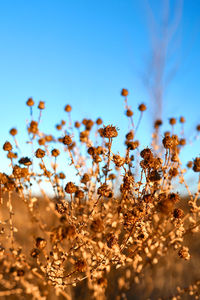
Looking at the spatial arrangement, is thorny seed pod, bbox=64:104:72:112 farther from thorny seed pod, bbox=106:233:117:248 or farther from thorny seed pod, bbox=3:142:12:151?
thorny seed pod, bbox=106:233:117:248

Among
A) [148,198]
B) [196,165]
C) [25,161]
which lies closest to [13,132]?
[25,161]

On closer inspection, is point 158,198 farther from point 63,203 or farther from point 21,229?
point 21,229

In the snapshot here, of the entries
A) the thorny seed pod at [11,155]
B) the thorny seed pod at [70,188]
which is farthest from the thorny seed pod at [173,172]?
the thorny seed pod at [11,155]

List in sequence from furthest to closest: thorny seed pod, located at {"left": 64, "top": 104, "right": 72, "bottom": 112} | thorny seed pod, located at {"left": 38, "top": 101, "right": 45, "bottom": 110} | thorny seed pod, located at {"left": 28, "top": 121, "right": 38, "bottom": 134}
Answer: thorny seed pod, located at {"left": 64, "top": 104, "right": 72, "bottom": 112}
thorny seed pod, located at {"left": 38, "top": 101, "right": 45, "bottom": 110}
thorny seed pod, located at {"left": 28, "top": 121, "right": 38, "bottom": 134}

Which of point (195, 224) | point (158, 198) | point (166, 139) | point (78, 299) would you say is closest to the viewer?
point (195, 224)

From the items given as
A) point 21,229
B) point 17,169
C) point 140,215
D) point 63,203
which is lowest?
point 140,215

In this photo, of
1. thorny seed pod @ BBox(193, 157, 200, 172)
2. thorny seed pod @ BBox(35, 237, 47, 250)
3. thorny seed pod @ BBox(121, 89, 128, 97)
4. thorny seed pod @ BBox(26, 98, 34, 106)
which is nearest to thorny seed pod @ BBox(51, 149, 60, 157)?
thorny seed pod @ BBox(26, 98, 34, 106)

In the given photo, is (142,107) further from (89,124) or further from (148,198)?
(148,198)

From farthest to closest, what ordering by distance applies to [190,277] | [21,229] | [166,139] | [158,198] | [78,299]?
[21,229]
[190,277]
[78,299]
[166,139]
[158,198]

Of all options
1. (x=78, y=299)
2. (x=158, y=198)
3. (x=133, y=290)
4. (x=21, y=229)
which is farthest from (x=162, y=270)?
(x=21, y=229)
